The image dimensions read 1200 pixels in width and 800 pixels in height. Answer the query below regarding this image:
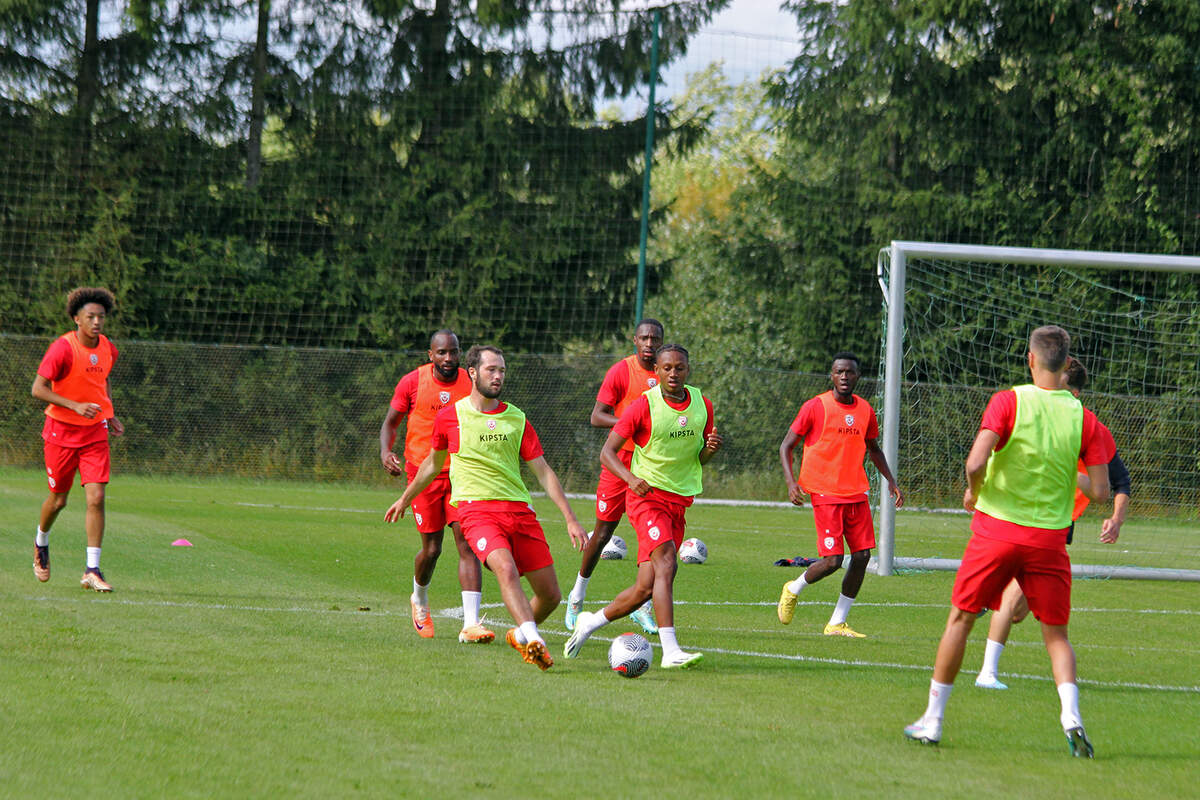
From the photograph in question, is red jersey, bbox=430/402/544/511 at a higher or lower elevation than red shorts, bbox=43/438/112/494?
higher

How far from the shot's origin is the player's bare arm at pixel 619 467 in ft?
24.4

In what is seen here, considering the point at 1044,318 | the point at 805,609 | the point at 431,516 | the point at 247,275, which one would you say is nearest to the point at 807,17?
the point at 1044,318

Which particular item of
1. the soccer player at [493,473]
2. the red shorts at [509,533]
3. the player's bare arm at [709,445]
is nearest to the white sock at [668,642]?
the soccer player at [493,473]

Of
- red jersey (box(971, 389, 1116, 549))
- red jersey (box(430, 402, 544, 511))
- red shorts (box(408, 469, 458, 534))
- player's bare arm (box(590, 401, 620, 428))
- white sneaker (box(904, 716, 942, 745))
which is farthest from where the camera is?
player's bare arm (box(590, 401, 620, 428))

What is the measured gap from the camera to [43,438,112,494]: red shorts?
986 cm

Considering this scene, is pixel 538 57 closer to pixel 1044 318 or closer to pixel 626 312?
pixel 626 312

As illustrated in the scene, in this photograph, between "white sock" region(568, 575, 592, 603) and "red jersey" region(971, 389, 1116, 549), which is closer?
"red jersey" region(971, 389, 1116, 549)

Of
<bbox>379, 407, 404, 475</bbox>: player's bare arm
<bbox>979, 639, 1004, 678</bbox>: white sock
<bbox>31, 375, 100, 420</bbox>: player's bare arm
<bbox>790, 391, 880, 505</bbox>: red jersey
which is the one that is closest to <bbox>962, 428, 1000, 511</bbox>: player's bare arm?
<bbox>979, 639, 1004, 678</bbox>: white sock

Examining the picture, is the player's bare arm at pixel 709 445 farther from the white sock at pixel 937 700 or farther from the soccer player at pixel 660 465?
the white sock at pixel 937 700

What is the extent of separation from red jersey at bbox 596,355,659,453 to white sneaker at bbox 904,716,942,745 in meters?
4.51

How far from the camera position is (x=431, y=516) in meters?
8.66

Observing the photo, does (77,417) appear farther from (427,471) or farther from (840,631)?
(840,631)

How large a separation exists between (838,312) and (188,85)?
14.0m

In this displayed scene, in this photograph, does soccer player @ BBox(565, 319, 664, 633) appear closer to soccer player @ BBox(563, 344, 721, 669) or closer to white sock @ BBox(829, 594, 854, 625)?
soccer player @ BBox(563, 344, 721, 669)
